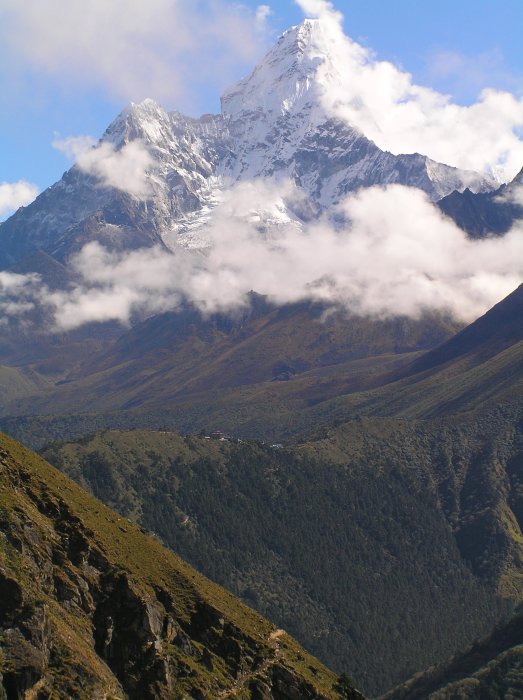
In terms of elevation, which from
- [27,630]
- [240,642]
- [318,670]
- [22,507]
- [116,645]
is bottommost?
[318,670]

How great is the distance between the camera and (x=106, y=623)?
349 feet

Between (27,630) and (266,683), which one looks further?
(266,683)

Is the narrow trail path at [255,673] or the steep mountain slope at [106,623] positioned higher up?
the steep mountain slope at [106,623]

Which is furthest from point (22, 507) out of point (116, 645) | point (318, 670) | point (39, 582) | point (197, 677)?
point (318, 670)

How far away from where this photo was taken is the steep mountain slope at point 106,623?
3514 inches

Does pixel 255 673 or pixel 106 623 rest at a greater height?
pixel 106 623

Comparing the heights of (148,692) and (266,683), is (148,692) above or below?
above

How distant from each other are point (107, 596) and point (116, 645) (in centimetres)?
713

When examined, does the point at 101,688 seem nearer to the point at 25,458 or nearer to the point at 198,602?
the point at 198,602

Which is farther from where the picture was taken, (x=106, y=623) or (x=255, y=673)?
(x=255, y=673)

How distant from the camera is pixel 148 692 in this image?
10044cm

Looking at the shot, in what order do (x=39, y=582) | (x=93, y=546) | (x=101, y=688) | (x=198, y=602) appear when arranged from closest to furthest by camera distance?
(x=101, y=688) < (x=39, y=582) < (x=93, y=546) < (x=198, y=602)

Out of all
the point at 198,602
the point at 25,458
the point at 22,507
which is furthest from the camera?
the point at 25,458

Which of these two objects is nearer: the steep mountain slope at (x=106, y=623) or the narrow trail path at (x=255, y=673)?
the steep mountain slope at (x=106, y=623)
